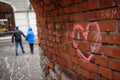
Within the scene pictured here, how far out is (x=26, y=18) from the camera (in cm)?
2167

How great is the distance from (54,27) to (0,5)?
60.4ft

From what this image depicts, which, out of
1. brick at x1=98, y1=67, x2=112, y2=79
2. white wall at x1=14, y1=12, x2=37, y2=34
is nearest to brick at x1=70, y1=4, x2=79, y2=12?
brick at x1=98, y1=67, x2=112, y2=79

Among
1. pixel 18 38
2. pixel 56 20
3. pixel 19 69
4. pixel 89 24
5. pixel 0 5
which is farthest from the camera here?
pixel 0 5

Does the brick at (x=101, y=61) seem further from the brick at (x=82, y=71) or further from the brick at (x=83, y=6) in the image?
the brick at (x=83, y=6)

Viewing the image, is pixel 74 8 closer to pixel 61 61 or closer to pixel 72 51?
pixel 72 51

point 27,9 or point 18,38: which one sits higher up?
point 27,9

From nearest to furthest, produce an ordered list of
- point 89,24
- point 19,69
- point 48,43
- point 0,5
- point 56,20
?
point 89,24 → point 56,20 → point 48,43 → point 19,69 → point 0,5

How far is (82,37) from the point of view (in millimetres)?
2574

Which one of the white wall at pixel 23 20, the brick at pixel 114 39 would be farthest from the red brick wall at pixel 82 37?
the white wall at pixel 23 20

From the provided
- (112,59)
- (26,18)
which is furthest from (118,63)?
(26,18)

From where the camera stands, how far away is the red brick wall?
201 cm

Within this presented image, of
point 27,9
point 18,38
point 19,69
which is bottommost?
point 19,69

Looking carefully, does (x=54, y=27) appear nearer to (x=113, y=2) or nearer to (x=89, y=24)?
(x=89, y=24)

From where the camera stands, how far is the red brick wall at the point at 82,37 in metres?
2.01
